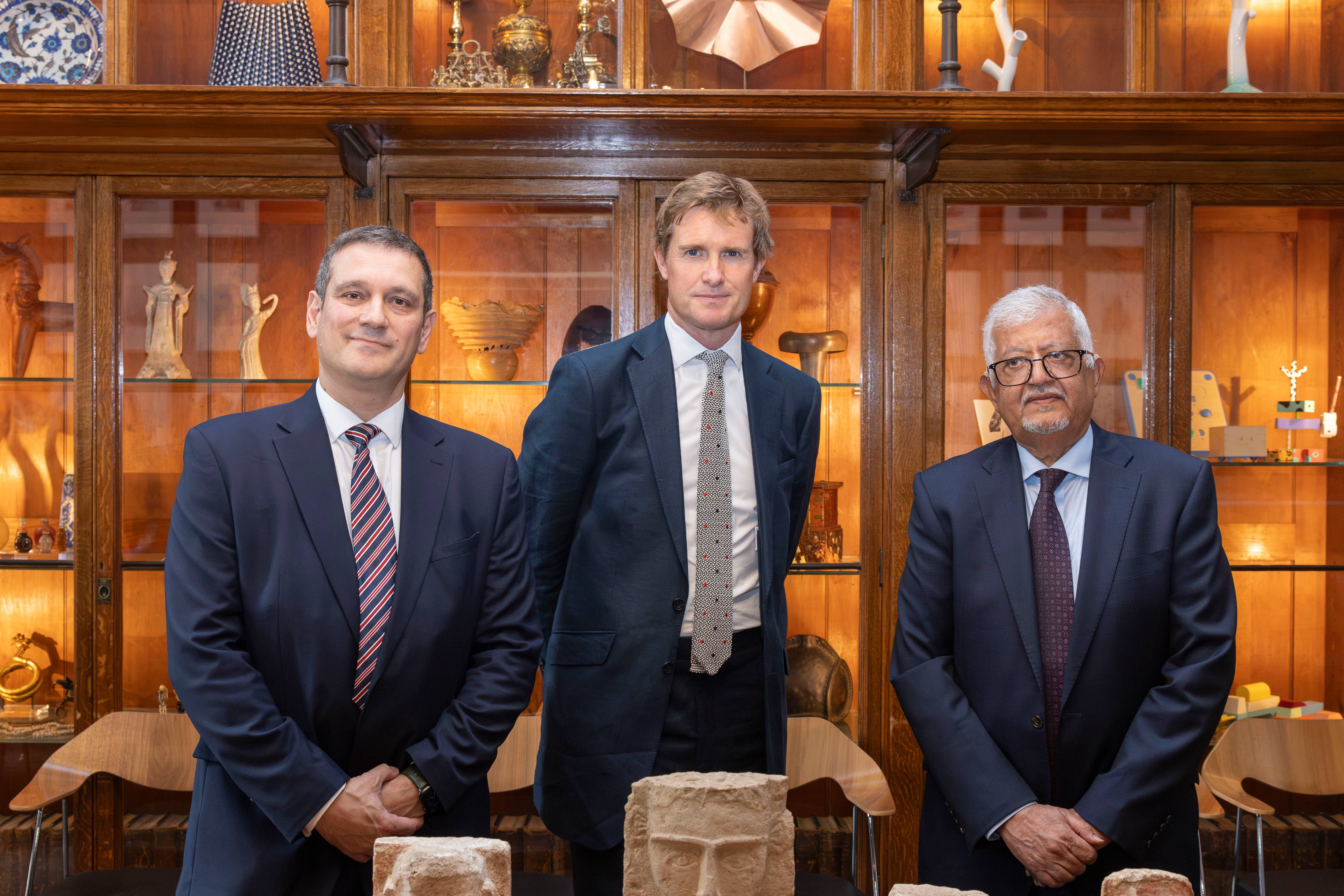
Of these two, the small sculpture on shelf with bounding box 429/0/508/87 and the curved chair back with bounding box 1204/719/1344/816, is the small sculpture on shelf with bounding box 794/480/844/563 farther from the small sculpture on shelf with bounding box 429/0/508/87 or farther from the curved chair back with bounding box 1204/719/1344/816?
the small sculpture on shelf with bounding box 429/0/508/87

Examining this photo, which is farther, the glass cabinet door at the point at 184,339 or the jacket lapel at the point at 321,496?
the glass cabinet door at the point at 184,339

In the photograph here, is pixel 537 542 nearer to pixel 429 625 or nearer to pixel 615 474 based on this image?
pixel 615 474

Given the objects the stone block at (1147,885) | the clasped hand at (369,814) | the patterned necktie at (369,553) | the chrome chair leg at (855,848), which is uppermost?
the patterned necktie at (369,553)

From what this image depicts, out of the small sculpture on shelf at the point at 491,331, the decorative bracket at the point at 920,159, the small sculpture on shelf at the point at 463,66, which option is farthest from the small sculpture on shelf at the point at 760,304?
the small sculpture on shelf at the point at 463,66

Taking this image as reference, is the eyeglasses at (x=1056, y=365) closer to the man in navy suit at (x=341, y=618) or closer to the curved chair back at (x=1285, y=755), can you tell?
the man in navy suit at (x=341, y=618)

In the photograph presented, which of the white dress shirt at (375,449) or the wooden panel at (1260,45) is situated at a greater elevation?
the wooden panel at (1260,45)

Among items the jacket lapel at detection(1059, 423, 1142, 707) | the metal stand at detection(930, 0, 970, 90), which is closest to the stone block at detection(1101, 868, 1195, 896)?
the jacket lapel at detection(1059, 423, 1142, 707)

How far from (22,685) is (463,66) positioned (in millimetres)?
2347

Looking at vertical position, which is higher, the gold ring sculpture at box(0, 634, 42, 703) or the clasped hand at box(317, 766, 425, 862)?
the clasped hand at box(317, 766, 425, 862)

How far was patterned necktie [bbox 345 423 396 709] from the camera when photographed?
1517 millimetres

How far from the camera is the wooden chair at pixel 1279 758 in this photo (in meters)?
2.32

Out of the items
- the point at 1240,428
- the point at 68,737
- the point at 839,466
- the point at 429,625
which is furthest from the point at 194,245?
the point at 1240,428

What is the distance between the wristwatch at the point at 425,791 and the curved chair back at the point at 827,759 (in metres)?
1.03

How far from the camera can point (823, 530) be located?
9.23 ft
